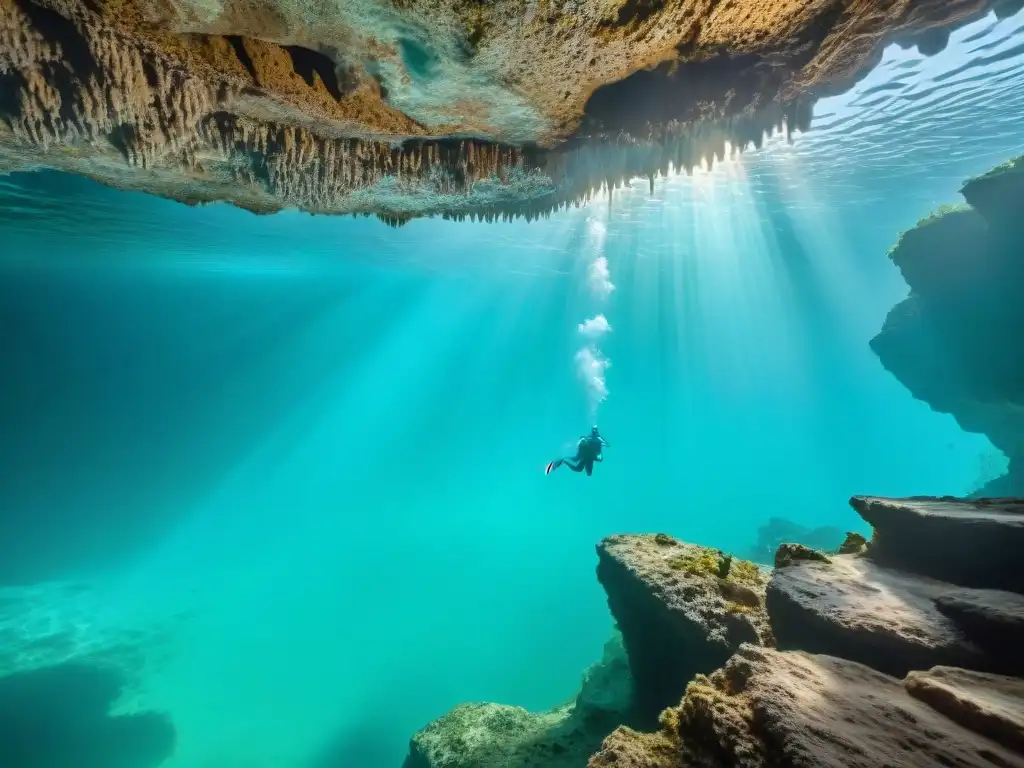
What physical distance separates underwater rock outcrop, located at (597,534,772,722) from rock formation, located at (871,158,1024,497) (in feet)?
58.1

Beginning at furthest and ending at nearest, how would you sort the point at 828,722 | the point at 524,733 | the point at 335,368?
the point at 335,368, the point at 524,733, the point at 828,722

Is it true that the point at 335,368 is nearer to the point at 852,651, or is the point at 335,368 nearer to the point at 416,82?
the point at 416,82

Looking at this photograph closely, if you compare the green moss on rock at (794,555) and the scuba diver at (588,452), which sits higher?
the green moss on rock at (794,555)

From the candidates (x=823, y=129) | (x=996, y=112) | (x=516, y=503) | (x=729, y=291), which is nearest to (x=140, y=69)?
(x=823, y=129)

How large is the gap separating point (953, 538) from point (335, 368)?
70.9 meters

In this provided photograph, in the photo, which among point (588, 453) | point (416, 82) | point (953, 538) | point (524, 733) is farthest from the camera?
point (588, 453)

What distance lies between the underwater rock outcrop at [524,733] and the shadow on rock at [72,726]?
589 inches

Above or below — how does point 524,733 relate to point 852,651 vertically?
below

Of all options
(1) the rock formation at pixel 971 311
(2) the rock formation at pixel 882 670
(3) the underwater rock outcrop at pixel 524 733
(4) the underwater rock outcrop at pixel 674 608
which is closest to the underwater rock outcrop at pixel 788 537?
(1) the rock formation at pixel 971 311

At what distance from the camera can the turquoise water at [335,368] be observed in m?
17.3

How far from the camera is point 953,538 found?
3.22 meters

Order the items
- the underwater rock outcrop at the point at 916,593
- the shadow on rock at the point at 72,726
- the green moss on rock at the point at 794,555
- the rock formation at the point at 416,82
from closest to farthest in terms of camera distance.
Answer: the underwater rock outcrop at the point at 916,593 → the rock formation at the point at 416,82 → the green moss on rock at the point at 794,555 → the shadow on rock at the point at 72,726

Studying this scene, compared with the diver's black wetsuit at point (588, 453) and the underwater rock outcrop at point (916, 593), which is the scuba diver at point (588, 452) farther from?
the underwater rock outcrop at point (916, 593)

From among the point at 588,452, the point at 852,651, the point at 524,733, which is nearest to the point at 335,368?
the point at 588,452
